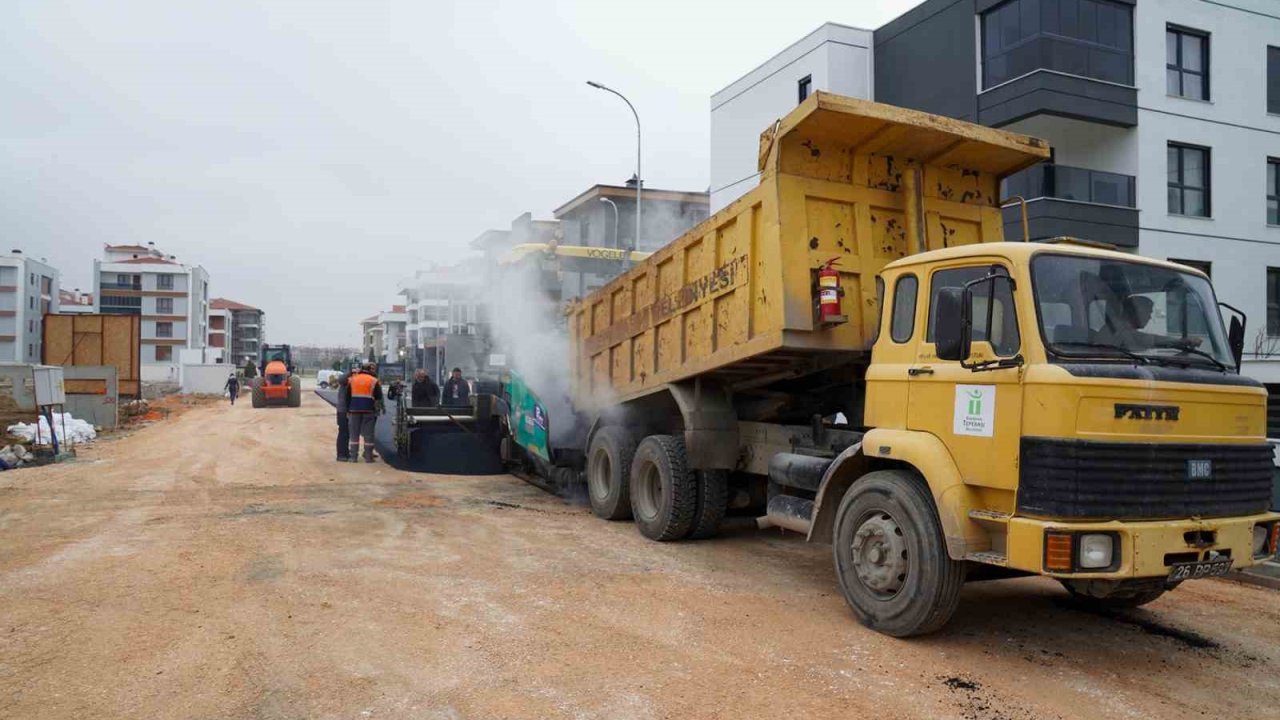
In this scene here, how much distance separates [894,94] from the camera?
70.9 ft

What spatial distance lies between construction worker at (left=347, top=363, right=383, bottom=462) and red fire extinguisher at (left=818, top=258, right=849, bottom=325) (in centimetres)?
950

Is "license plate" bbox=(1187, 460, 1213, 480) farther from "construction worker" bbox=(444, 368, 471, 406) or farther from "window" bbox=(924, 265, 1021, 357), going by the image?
"construction worker" bbox=(444, 368, 471, 406)

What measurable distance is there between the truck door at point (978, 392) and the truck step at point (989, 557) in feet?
1.21

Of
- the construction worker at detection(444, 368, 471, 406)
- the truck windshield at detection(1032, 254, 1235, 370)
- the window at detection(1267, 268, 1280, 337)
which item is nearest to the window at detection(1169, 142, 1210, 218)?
the window at detection(1267, 268, 1280, 337)

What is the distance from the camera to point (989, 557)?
4539 millimetres

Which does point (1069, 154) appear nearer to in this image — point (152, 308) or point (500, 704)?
point (500, 704)

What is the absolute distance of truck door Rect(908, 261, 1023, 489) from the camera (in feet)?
14.8

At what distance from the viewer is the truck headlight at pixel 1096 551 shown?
4.28 m

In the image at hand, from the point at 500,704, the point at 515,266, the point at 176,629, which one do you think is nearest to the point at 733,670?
the point at 500,704

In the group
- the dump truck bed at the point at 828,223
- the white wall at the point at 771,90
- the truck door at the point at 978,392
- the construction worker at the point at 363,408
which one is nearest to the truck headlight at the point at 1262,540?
the truck door at the point at 978,392

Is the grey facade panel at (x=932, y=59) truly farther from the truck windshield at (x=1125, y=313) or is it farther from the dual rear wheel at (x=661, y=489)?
the truck windshield at (x=1125, y=313)

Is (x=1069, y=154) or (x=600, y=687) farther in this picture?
(x=1069, y=154)

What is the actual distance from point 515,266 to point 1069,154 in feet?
44.5

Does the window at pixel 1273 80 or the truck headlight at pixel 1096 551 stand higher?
Answer: the window at pixel 1273 80
